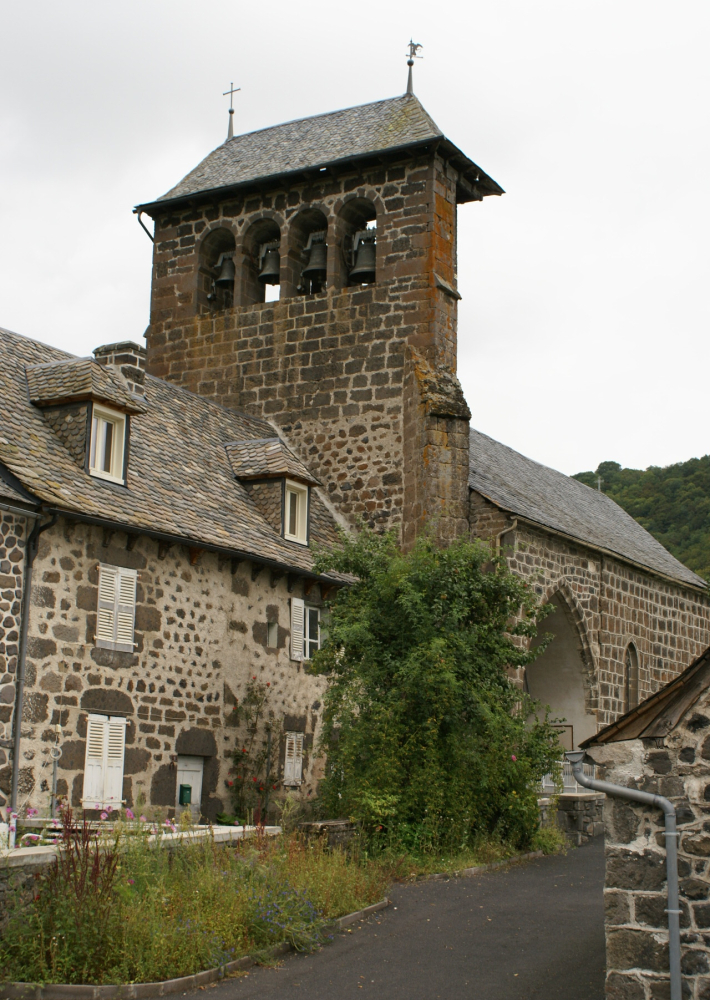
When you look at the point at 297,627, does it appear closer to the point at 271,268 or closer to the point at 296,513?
the point at 296,513

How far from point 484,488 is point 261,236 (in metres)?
6.76

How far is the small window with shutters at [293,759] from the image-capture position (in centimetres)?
1652

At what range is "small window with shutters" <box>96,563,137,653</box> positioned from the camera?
13.8 meters

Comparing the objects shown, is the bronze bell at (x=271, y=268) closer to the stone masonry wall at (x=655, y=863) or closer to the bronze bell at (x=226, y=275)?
the bronze bell at (x=226, y=275)

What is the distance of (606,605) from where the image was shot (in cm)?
2312

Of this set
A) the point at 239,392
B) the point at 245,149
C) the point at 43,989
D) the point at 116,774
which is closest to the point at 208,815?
the point at 116,774

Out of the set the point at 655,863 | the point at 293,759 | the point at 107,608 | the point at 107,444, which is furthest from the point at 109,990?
the point at 293,759

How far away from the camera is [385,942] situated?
1008 centimetres

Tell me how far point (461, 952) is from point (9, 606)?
5.94 meters

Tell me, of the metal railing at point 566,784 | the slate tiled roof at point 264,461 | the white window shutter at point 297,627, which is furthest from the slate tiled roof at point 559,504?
the metal railing at point 566,784

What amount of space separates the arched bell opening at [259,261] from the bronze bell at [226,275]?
0.32 metres

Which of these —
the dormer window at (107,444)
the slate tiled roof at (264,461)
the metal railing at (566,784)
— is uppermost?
the slate tiled roof at (264,461)

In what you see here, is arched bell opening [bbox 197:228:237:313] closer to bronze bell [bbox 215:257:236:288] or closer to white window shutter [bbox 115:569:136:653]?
bronze bell [bbox 215:257:236:288]

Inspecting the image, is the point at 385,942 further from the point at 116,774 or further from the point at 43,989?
the point at 116,774
